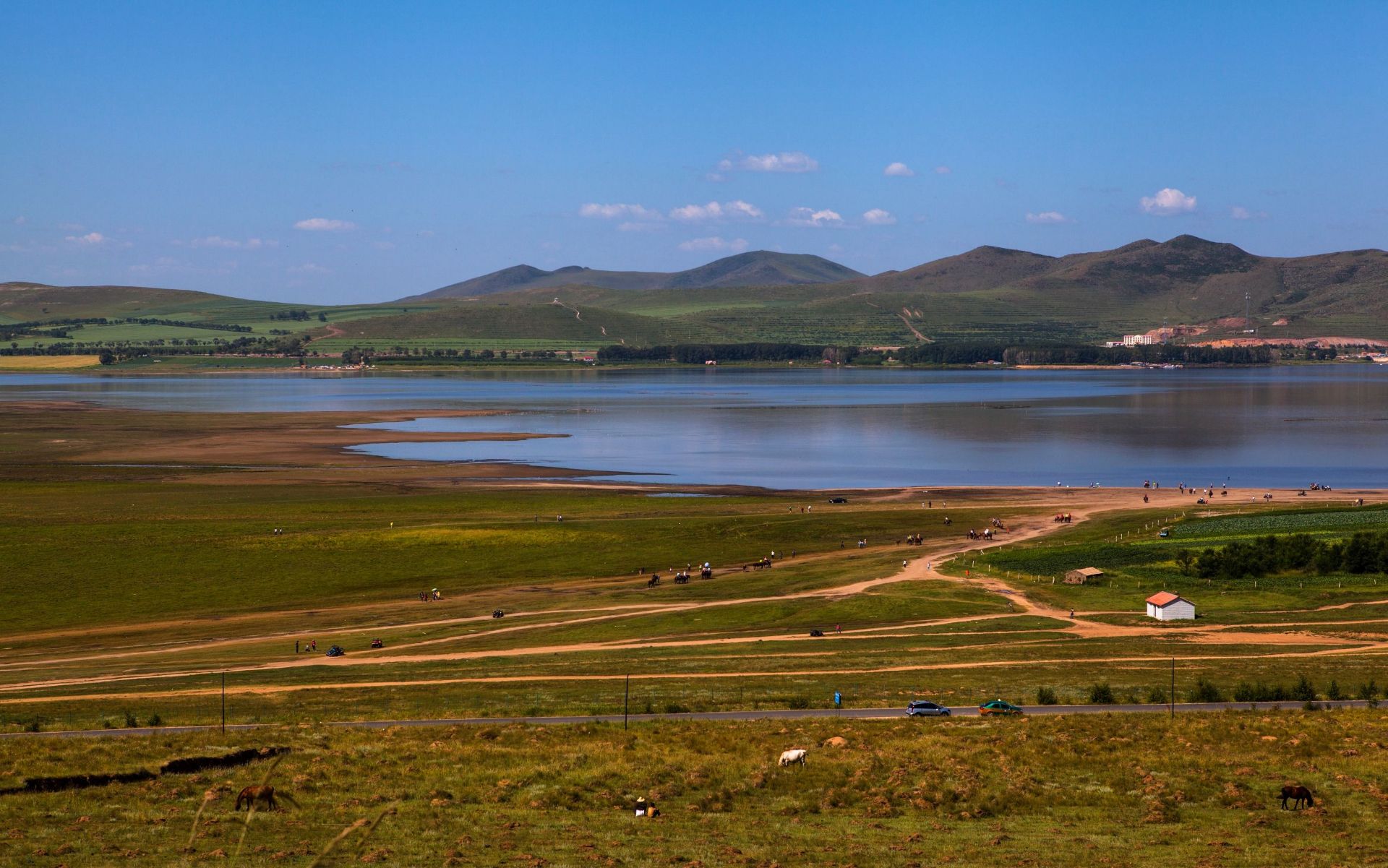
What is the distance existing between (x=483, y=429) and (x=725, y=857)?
13229 centimetres

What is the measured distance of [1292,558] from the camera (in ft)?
190

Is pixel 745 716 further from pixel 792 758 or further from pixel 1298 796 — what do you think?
pixel 1298 796

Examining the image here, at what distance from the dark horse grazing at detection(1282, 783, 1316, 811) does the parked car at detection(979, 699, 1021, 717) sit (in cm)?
876

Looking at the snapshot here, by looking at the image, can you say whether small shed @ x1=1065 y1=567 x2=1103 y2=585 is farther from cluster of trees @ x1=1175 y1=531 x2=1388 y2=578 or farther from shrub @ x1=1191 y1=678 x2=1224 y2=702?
shrub @ x1=1191 y1=678 x2=1224 y2=702

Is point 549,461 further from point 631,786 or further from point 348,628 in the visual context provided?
point 631,786

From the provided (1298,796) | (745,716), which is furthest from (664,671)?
(1298,796)

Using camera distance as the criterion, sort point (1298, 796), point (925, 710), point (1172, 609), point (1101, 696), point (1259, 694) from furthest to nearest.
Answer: point (1172, 609) < point (1259, 694) < point (1101, 696) < point (925, 710) < point (1298, 796)

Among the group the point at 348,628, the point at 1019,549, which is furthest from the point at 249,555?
the point at 1019,549

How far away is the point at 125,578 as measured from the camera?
190 ft

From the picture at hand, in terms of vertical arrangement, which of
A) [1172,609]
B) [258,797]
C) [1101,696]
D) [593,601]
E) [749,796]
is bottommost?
[593,601]

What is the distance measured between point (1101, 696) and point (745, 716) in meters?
9.62

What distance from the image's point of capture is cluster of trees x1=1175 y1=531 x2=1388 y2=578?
187 ft

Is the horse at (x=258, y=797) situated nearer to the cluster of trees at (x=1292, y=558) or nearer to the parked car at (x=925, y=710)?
the parked car at (x=925, y=710)

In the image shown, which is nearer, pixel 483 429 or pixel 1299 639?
pixel 1299 639
